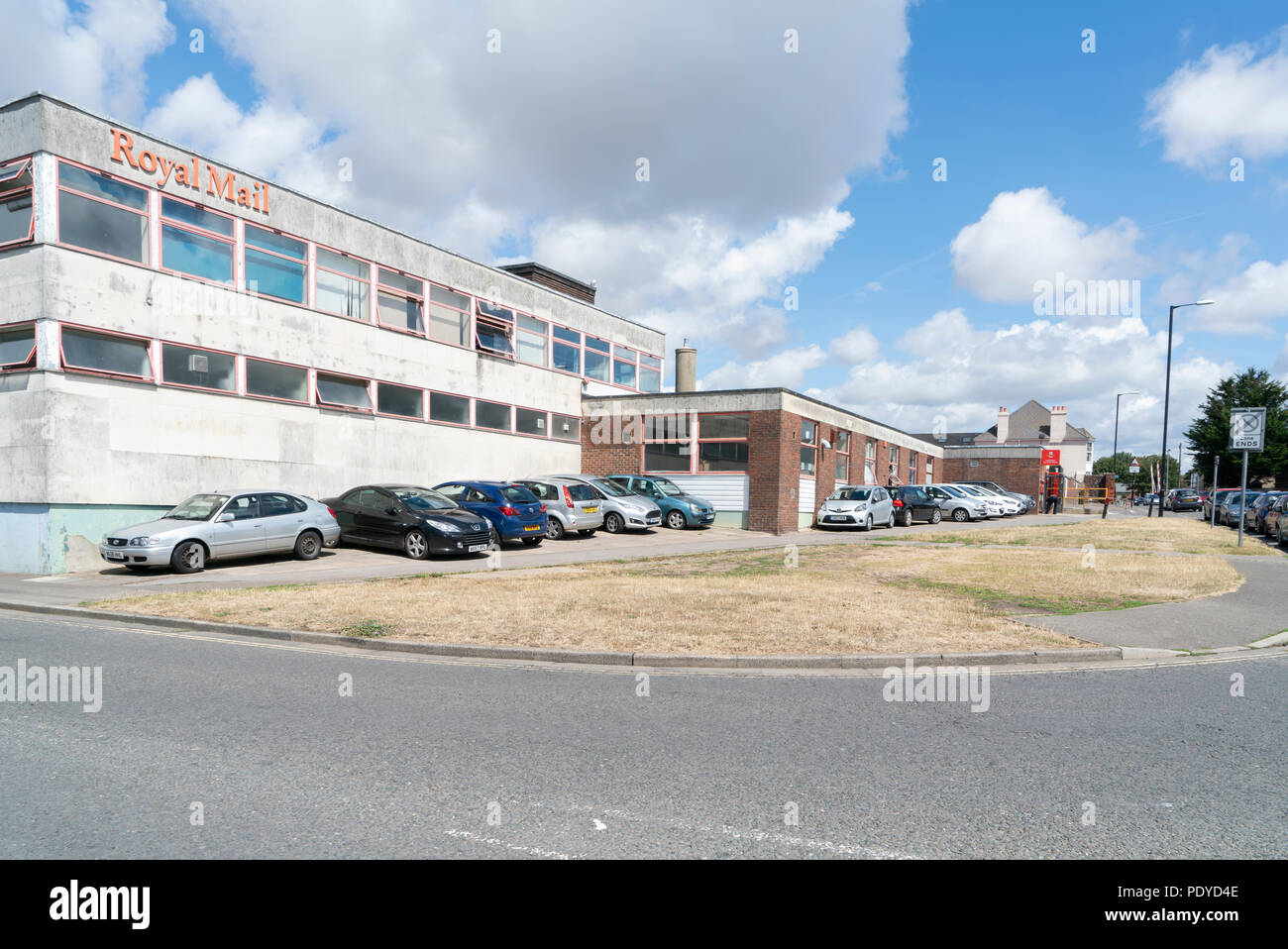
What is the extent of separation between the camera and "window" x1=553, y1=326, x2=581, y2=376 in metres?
29.1

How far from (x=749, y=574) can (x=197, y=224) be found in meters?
14.3

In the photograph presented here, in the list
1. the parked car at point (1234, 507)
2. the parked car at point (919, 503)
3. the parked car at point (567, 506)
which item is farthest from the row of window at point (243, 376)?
the parked car at point (1234, 507)

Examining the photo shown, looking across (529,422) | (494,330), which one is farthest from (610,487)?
(494,330)

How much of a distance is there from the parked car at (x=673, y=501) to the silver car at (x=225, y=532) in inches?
427

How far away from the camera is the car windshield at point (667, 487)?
84.1 ft

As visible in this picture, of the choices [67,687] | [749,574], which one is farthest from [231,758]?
[749,574]

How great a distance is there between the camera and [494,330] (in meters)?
26.3

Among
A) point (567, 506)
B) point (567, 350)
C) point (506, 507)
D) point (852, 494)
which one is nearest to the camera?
point (506, 507)

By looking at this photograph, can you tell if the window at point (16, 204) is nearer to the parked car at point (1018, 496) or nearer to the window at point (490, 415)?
the window at point (490, 415)

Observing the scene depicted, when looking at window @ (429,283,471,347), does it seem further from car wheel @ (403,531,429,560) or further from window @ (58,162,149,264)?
car wheel @ (403,531,429,560)

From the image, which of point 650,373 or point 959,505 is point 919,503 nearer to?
point 959,505

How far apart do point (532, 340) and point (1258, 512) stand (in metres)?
28.3

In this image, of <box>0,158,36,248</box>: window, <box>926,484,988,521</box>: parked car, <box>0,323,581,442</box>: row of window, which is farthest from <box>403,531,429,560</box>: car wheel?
<box>926,484,988,521</box>: parked car
